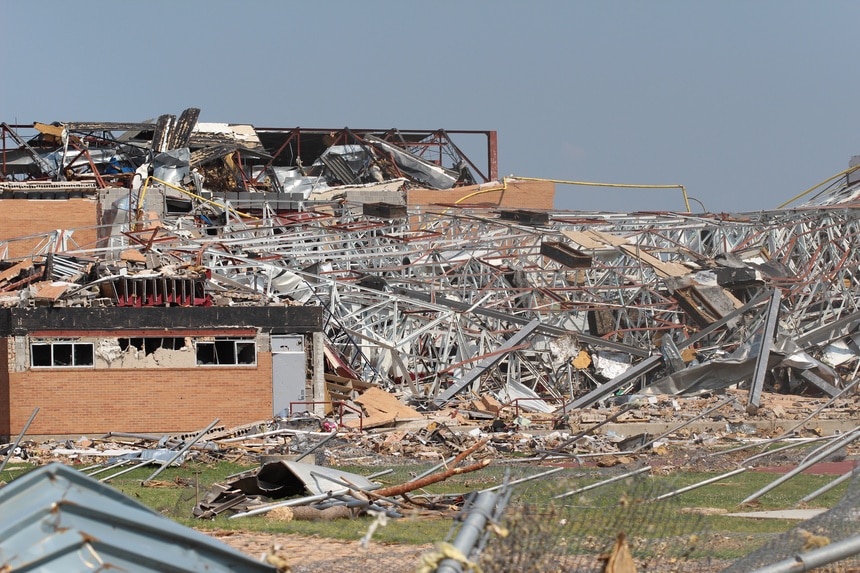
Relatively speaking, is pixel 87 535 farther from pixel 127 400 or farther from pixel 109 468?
pixel 127 400

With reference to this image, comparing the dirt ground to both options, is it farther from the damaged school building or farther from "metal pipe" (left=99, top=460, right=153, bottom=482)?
the damaged school building

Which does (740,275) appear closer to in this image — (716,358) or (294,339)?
(716,358)

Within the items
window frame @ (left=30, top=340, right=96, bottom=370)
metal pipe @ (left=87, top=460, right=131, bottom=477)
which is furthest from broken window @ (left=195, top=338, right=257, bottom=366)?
metal pipe @ (left=87, top=460, right=131, bottom=477)

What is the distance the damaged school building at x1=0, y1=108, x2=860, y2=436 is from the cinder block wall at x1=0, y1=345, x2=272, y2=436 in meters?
0.05

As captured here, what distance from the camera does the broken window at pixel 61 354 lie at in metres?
30.0

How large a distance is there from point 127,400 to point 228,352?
2659 millimetres

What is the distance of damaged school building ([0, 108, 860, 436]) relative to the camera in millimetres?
30188

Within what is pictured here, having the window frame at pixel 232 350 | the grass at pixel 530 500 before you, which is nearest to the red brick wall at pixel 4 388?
the window frame at pixel 232 350

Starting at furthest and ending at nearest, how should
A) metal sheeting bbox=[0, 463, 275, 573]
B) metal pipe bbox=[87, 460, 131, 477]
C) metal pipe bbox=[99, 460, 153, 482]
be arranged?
metal pipe bbox=[87, 460, 131, 477]
metal pipe bbox=[99, 460, 153, 482]
metal sheeting bbox=[0, 463, 275, 573]

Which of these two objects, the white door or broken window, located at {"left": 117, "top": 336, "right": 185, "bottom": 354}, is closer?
broken window, located at {"left": 117, "top": 336, "right": 185, "bottom": 354}

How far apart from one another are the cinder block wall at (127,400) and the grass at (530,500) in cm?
701

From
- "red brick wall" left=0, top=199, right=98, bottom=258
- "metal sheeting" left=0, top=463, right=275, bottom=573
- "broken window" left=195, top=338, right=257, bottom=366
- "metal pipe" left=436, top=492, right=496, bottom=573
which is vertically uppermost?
"metal sheeting" left=0, top=463, right=275, bottom=573

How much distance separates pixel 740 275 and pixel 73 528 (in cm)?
3753

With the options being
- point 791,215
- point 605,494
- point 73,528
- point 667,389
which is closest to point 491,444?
point 667,389
